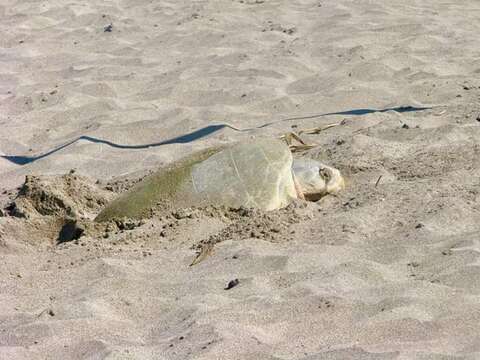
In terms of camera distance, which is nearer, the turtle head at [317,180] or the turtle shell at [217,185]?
the turtle shell at [217,185]

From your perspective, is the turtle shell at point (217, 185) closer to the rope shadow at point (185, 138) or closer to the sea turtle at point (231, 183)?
the sea turtle at point (231, 183)

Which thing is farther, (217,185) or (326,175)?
(326,175)

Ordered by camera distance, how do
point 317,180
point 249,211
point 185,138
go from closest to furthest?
point 249,211
point 317,180
point 185,138

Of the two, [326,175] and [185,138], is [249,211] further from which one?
[185,138]

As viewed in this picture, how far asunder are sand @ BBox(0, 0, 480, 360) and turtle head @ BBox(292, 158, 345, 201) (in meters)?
0.06

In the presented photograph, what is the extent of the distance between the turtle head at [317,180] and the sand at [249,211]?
59mm

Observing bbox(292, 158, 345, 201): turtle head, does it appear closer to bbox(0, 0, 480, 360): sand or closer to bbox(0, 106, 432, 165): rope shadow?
bbox(0, 0, 480, 360): sand

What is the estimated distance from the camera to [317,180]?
4066mm

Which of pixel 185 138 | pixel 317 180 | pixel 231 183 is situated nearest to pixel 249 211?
pixel 231 183

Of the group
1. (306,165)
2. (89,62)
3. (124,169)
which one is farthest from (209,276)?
(89,62)

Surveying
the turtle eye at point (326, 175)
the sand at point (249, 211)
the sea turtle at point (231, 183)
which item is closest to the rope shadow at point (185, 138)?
the sand at point (249, 211)

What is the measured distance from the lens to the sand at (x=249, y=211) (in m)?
2.70

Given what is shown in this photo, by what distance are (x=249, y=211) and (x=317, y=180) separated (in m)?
0.42

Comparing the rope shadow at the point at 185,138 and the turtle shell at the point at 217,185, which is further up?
the turtle shell at the point at 217,185
